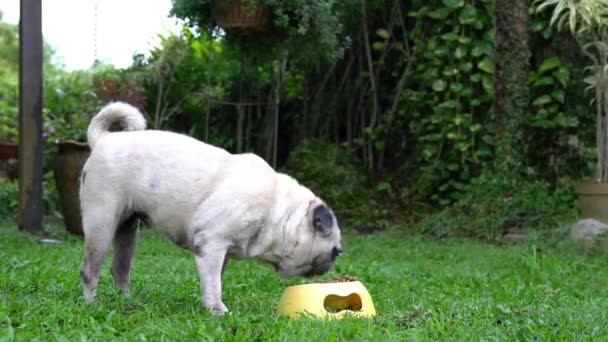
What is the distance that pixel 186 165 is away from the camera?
431cm

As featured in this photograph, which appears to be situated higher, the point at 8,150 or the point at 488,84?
the point at 488,84

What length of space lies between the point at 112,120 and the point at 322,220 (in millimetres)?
1399

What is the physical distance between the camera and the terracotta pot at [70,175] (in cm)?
799

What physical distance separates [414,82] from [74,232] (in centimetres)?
487

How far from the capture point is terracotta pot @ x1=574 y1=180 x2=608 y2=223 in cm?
843

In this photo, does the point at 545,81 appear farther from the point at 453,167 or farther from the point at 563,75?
the point at 453,167

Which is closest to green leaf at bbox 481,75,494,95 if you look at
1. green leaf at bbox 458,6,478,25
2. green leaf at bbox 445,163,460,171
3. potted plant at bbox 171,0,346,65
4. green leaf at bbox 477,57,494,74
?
green leaf at bbox 477,57,494,74

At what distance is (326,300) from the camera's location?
14.1ft

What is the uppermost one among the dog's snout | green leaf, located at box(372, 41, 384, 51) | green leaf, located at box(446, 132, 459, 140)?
green leaf, located at box(372, 41, 384, 51)

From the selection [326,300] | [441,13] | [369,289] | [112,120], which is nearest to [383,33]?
[441,13]

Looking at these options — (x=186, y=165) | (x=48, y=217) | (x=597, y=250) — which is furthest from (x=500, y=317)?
(x=48, y=217)

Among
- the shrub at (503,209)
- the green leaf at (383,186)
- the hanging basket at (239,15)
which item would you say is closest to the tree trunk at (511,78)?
the shrub at (503,209)

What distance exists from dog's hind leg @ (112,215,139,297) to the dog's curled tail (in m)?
0.52

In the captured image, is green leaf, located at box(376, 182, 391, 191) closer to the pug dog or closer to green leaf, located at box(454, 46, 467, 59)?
green leaf, located at box(454, 46, 467, 59)
